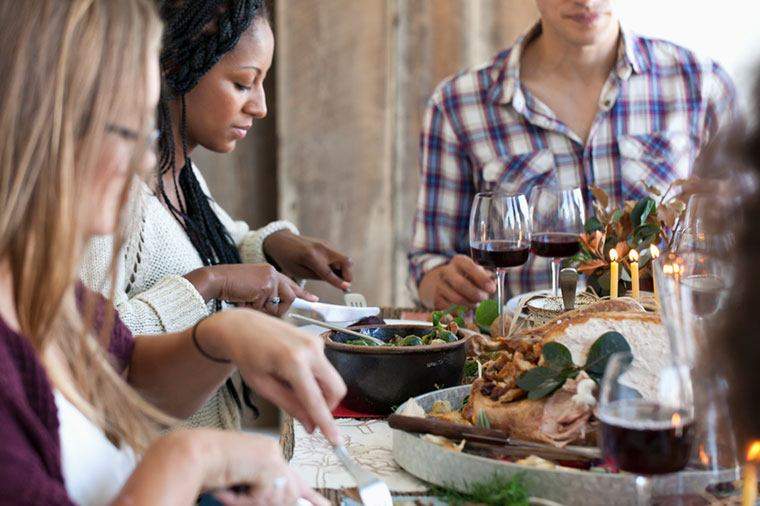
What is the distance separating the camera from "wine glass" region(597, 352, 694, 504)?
3.04ft

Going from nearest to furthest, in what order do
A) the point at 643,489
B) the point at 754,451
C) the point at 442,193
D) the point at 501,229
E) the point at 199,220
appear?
the point at 754,451, the point at 643,489, the point at 501,229, the point at 199,220, the point at 442,193

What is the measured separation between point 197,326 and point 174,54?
951 millimetres

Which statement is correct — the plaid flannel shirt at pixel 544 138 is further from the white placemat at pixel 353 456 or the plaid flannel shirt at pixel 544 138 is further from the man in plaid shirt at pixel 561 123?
the white placemat at pixel 353 456

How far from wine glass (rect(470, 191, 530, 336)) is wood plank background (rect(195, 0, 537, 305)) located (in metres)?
1.69

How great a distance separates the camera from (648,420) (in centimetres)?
93

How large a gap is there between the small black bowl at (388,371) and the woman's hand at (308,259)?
845mm

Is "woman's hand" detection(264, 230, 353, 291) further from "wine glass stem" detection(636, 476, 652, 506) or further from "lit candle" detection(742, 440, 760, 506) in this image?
"lit candle" detection(742, 440, 760, 506)

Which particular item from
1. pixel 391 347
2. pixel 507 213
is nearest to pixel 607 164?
pixel 507 213

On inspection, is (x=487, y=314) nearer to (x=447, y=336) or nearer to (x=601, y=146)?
(x=447, y=336)

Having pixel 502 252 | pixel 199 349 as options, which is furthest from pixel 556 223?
pixel 199 349

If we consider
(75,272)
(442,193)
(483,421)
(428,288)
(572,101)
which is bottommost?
(428,288)

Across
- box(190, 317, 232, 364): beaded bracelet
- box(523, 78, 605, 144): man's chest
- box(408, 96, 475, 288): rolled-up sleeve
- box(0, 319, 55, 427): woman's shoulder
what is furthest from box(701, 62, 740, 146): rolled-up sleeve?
box(0, 319, 55, 427): woman's shoulder

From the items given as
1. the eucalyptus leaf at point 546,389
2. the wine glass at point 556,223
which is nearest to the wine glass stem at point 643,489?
the eucalyptus leaf at point 546,389

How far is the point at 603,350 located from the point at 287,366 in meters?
0.39
